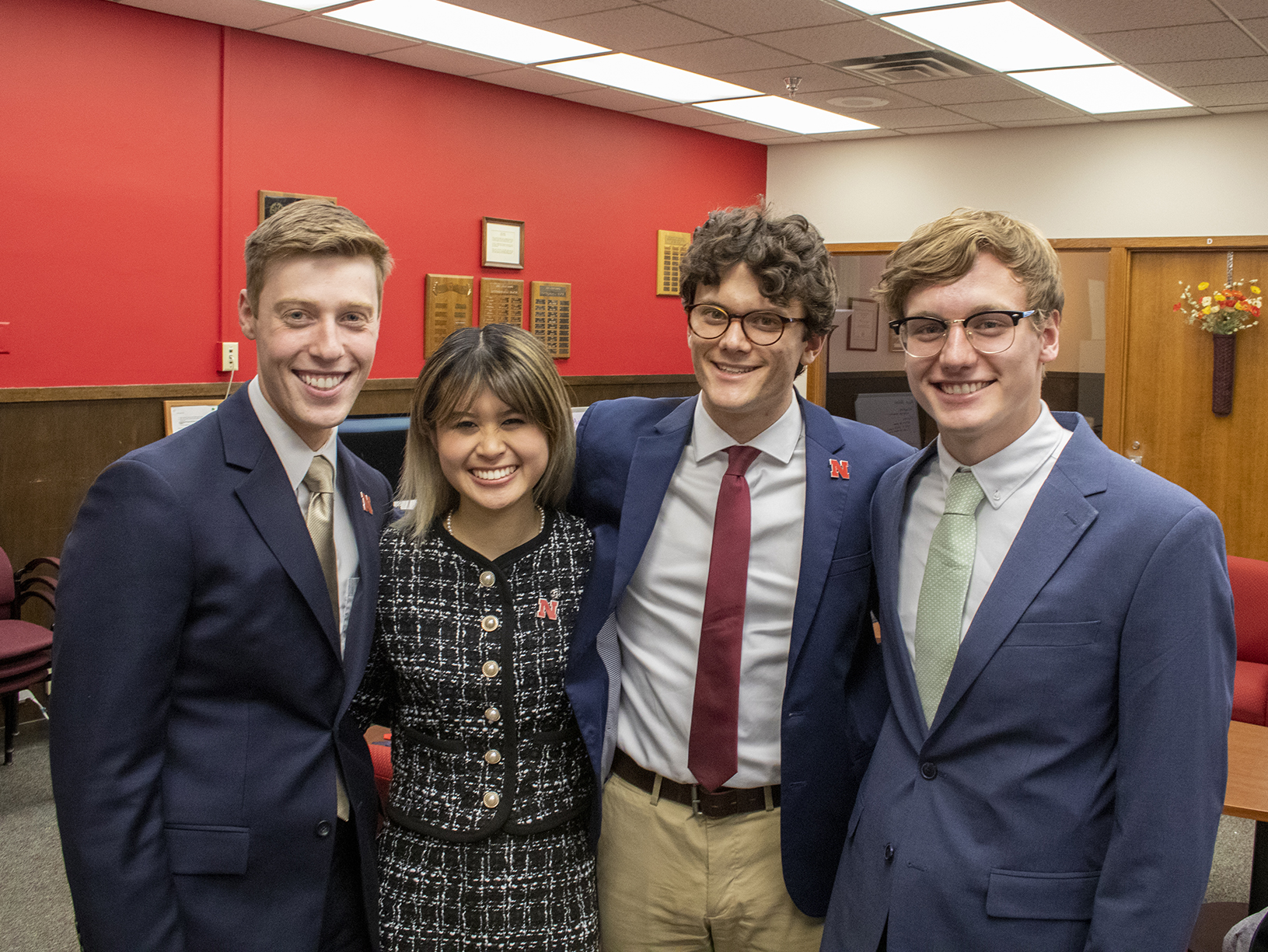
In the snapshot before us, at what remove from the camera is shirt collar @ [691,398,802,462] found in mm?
1867

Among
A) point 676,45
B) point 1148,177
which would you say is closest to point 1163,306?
point 1148,177

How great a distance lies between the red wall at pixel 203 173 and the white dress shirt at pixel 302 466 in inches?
147

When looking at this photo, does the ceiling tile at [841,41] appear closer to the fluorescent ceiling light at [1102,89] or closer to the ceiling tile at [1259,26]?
the fluorescent ceiling light at [1102,89]

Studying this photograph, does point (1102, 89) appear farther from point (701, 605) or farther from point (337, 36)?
point (701, 605)

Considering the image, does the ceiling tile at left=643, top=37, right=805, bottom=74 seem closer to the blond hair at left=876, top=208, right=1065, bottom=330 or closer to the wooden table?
the wooden table

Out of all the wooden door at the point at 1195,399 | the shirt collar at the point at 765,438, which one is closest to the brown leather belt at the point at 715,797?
the shirt collar at the point at 765,438

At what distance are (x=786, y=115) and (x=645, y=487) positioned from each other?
601cm

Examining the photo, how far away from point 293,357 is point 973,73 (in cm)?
520

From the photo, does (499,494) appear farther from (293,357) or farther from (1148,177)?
(1148,177)

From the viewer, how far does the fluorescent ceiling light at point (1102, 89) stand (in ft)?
19.1

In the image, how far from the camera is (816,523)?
1783 mm

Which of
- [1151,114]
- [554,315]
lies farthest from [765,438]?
[1151,114]

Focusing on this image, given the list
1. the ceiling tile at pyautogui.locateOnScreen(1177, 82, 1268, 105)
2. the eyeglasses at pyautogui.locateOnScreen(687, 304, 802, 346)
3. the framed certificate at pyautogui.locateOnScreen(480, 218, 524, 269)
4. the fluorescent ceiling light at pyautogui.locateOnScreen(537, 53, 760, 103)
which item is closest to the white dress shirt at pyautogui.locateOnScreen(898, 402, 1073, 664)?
the eyeglasses at pyautogui.locateOnScreen(687, 304, 802, 346)

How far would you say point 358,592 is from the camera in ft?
5.43
